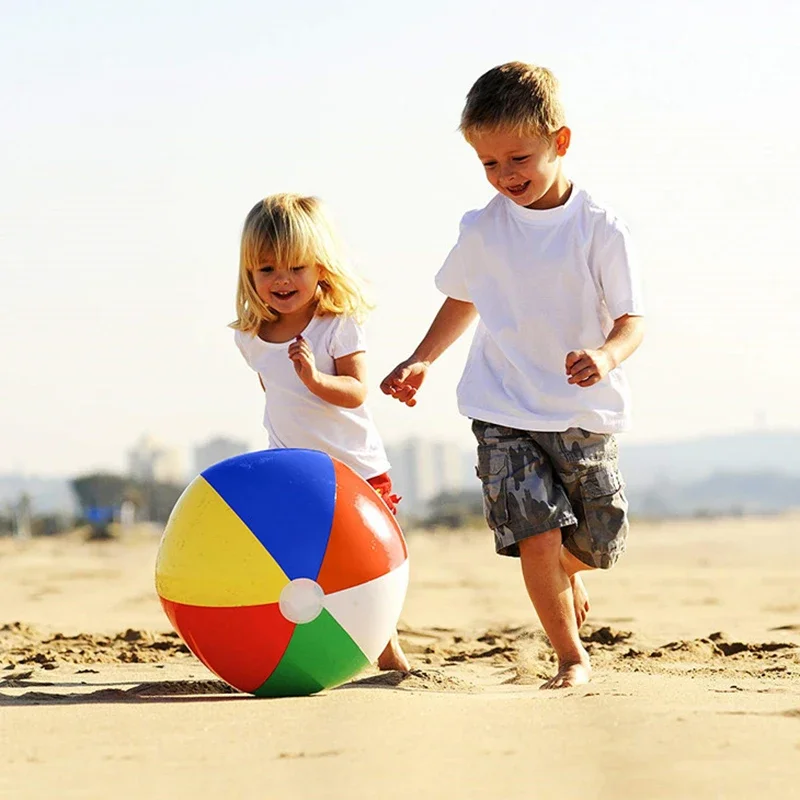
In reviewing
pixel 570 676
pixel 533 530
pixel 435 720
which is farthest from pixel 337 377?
pixel 435 720

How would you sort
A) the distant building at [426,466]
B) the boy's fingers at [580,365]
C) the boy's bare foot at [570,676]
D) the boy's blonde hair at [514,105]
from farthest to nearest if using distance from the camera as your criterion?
the distant building at [426,466] < the boy's blonde hair at [514,105] < the boy's bare foot at [570,676] < the boy's fingers at [580,365]

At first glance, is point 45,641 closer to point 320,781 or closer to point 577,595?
point 577,595

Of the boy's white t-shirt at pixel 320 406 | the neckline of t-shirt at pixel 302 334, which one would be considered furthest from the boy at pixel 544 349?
the neckline of t-shirt at pixel 302 334

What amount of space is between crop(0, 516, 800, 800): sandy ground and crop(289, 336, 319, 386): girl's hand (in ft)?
3.49

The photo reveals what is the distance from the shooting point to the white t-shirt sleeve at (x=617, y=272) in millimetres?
4645

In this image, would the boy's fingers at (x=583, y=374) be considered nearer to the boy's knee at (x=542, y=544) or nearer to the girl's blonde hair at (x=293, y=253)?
the boy's knee at (x=542, y=544)

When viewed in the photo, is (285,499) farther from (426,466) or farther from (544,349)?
(426,466)

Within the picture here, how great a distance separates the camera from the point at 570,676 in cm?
446

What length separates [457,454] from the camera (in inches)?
3300

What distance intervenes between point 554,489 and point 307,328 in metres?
1.12

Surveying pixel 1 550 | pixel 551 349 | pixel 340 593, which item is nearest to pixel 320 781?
pixel 340 593

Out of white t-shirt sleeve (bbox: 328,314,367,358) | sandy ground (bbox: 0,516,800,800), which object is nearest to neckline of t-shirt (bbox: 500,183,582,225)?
white t-shirt sleeve (bbox: 328,314,367,358)

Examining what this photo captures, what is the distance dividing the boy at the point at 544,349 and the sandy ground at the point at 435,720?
50cm

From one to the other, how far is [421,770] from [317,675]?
1271mm
